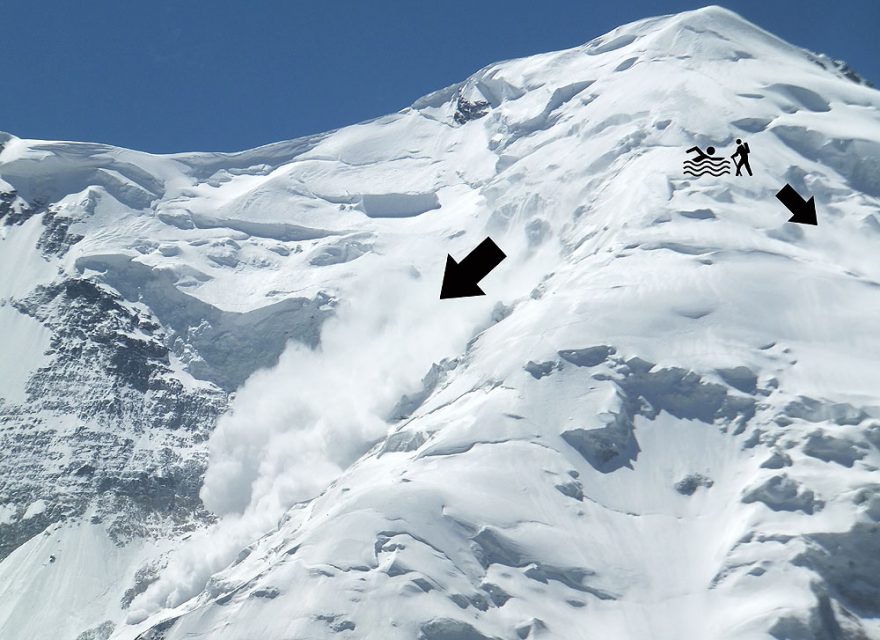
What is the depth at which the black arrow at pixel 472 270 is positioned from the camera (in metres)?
32.2

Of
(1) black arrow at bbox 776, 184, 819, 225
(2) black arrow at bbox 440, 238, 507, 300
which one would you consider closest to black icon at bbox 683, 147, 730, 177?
(1) black arrow at bbox 776, 184, 819, 225

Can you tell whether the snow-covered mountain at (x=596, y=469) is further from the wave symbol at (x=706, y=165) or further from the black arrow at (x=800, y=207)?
the black arrow at (x=800, y=207)

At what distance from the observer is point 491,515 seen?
12619 cm

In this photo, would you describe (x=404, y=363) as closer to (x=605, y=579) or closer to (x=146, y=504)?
(x=146, y=504)

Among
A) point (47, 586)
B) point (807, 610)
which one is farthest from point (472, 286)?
A: point (47, 586)

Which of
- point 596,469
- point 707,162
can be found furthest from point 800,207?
point 596,469

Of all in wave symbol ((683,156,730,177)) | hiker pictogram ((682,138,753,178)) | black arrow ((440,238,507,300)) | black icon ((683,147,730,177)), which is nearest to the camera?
black arrow ((440,238,507,300))

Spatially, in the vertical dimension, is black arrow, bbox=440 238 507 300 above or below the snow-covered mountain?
above

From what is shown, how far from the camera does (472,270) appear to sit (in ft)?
108

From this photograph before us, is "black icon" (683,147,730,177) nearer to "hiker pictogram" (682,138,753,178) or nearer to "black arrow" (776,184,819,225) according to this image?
"hiker pictogram" (682,138,753,178)

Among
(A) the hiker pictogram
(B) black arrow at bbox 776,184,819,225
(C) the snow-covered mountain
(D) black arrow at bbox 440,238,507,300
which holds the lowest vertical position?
(C) the snow-covered mountain

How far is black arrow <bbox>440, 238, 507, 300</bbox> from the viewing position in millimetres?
32156

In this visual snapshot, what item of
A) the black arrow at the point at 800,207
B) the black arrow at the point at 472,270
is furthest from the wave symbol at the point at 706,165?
the black arrow at the point at 472,270

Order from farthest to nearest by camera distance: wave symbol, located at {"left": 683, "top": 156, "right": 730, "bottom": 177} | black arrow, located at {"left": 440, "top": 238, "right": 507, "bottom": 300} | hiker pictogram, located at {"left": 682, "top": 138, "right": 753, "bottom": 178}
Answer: wave symbol, located at {"left": 683, "top": 156, "right": 730, "bottom": 177} → hiker pictogram, located at {"left": 682, "top": 138, "right": 753, "bottom": 178} → black arrow, located at {"left": 440, "top": 238, "right": 507, "bottom": 300}
